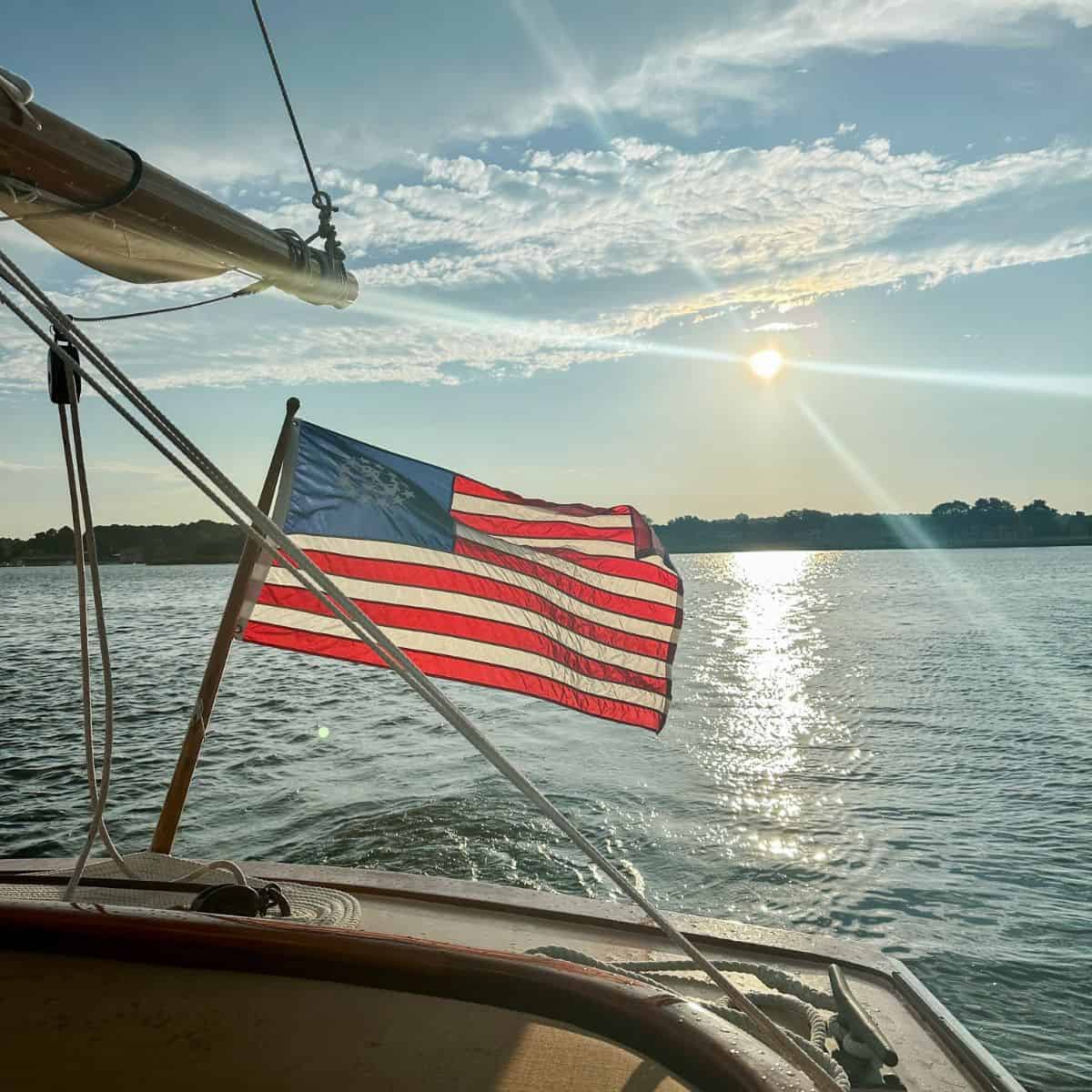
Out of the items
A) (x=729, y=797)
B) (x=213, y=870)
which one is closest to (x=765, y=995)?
(x=213, y=870)

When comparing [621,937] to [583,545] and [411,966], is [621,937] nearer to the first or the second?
[583,545]

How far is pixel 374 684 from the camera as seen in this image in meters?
31.1

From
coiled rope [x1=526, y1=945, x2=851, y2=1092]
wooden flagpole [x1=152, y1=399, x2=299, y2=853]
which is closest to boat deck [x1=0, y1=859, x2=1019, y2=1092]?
coiled rope [x1=526, y1=945, x2=851, y2=1092]

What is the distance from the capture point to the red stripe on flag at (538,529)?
22.5 ft

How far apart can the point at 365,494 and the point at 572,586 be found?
181cm

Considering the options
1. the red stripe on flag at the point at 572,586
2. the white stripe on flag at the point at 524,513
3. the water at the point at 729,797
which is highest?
the white stripe on flag at the point at 524,513

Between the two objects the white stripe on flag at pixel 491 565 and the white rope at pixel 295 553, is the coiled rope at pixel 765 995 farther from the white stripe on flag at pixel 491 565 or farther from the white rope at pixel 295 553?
the white stripe on flag at pixel 491 565

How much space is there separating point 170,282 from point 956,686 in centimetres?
3116

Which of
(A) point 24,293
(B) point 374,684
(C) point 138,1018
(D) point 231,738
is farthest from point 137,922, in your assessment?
(B) point 374,684

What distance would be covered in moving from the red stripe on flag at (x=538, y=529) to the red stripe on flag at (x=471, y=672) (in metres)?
1.07

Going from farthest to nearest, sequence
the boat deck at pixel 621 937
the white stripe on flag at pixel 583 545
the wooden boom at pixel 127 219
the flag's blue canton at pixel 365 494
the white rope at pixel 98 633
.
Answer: the white stripe on flag at pixel 583 545
the flag's blue canton at pixel 365 494
the boat deck at pixel 621 937
the wooden boom at pixel 127 219
the white rope at pixel 98 633

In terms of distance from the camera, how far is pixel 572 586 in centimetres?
705

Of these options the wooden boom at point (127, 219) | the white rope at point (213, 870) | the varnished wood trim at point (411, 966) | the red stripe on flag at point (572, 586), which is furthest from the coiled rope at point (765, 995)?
the wooden boom at point (127, 219)

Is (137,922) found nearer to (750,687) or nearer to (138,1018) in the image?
(138,1018)
